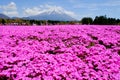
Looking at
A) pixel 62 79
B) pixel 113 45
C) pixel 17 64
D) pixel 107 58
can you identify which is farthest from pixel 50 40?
pixel 62 79

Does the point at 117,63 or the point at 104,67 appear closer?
the point at 104,67

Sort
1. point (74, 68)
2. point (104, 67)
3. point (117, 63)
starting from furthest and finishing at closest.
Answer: point (117, 63) < point (104, 67) < point (74, 68)

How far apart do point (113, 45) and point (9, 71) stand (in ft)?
23.1

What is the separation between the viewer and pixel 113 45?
14.1 metres

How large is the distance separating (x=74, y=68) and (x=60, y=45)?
12.1ft

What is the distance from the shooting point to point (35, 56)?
10016 mm

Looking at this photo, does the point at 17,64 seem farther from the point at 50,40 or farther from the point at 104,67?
the point at 50,40

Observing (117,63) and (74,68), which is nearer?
(74,68)

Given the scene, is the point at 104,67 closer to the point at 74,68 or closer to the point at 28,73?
the point at 74,68

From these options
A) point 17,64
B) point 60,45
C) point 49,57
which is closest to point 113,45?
point 60,45

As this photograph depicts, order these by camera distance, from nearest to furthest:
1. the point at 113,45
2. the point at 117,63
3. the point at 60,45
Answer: the point at 117,63 → the point at 60,45 → the point at 113,45

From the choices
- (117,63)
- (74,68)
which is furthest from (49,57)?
(117,63)

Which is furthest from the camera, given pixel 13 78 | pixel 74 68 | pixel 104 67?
pixel 104 67

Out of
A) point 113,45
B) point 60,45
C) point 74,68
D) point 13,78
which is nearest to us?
point 13,78
